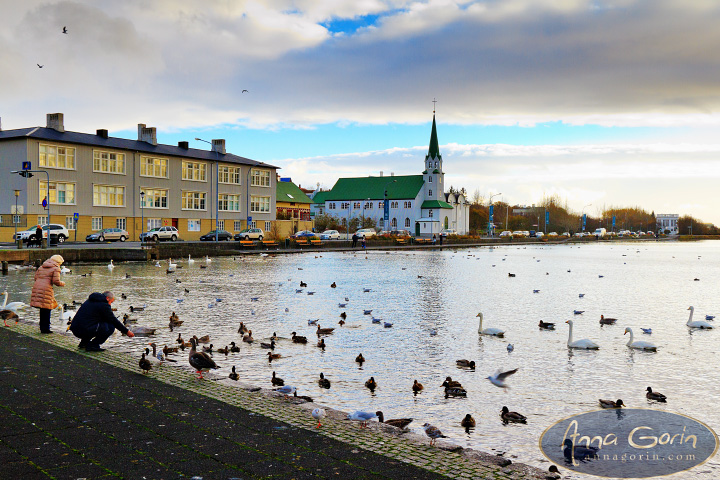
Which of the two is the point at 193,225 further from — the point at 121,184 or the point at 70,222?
the point at 70,222

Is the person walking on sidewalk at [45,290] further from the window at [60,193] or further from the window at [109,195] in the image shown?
the window at [109,195]

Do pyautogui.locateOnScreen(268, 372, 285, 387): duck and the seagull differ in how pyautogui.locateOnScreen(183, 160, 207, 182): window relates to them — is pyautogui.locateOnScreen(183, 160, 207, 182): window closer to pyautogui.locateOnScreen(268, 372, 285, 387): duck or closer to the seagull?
pyautogui.locateOnScreen(268, 372, 285, 387): duck

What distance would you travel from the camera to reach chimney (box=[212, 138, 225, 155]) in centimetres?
8036

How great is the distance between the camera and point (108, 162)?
64.1 metres

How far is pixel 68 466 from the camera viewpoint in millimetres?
5766

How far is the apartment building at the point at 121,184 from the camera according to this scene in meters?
56.7

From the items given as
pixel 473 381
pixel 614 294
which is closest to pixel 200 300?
pixel 473 381

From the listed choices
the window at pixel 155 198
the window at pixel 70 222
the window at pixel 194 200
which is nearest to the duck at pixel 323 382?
the window at pixel 70 222

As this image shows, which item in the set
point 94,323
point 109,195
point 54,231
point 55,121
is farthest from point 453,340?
point 55,121

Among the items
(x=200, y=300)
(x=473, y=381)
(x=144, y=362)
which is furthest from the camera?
(x=200, y=300)

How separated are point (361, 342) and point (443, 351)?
2158mm

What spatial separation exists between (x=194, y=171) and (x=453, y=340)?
65.2 m

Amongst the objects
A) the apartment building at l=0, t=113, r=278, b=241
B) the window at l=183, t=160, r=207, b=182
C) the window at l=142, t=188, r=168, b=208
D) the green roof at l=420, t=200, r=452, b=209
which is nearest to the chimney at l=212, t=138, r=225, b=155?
the apartment building at l=0, t=113, r=278, b=241

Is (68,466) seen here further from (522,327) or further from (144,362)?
(522,327)
